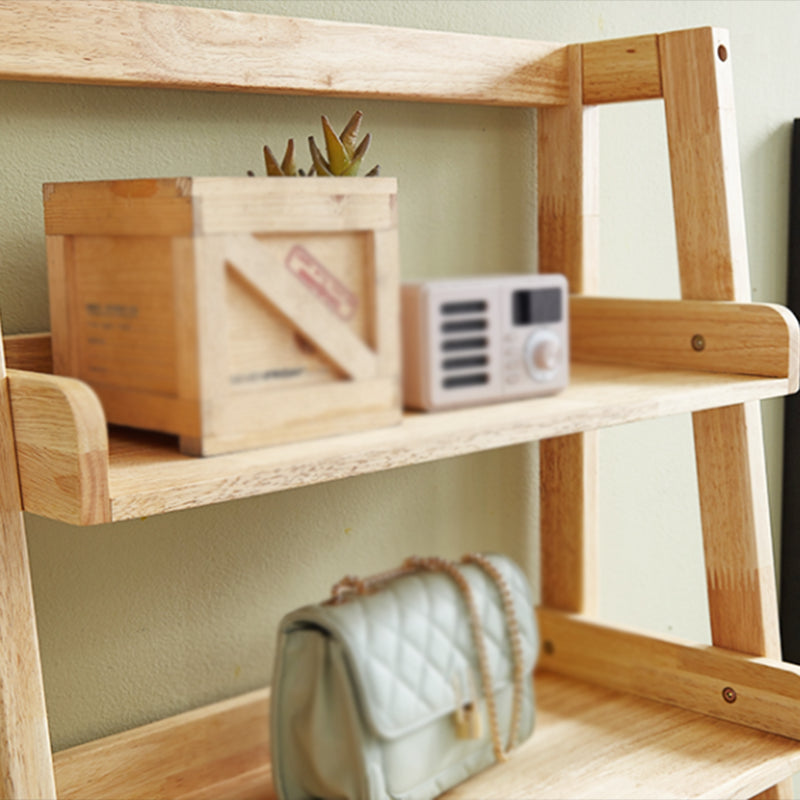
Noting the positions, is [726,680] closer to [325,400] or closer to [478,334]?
[478,334]

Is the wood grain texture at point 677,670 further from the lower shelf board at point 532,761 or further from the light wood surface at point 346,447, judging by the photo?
the light wood surface at point 346,447

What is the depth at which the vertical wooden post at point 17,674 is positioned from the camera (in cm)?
75

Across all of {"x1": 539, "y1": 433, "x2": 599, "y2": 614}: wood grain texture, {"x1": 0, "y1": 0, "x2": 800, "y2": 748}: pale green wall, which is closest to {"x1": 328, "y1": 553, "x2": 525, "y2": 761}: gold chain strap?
{"x1": 0, "y1": 0, "x2": 800, "y2": 748}: pale green wall

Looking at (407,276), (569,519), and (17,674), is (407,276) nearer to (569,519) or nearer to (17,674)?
(569,519)

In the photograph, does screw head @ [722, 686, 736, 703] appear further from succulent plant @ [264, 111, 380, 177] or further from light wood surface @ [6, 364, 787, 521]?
succulent plant @ [264, 111, 380, 177]

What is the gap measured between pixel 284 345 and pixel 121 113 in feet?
1.01

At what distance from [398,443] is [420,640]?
0.94 ft

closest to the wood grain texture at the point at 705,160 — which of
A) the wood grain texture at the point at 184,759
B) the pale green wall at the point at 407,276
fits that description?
the pale green wall at the point at 407,276

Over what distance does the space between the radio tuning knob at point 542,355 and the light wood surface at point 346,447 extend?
0.07ft

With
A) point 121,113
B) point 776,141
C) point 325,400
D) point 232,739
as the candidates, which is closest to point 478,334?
point 325,400

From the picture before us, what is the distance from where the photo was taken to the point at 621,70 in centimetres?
114

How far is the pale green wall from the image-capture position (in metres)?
0.99

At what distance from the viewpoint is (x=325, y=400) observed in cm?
82

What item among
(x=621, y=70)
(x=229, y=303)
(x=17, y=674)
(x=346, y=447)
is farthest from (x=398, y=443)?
(x=621, y=70)
